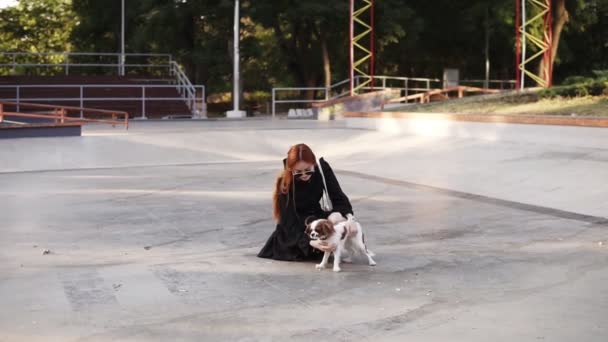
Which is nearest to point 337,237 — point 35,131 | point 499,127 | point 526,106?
point 499,127

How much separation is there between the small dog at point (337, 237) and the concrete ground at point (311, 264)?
0.53 ft

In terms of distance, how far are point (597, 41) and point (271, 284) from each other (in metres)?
49.1

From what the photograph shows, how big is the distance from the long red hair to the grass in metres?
12.7

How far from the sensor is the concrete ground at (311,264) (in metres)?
6.89

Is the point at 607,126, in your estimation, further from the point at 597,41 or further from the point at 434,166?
the point at 597,41

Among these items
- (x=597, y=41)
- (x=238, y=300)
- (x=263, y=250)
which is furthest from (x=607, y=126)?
(x=597, y=41)

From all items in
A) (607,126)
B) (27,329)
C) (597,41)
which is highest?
(597,41)

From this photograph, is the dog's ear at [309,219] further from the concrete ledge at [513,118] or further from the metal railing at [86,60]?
the metal railing at [86,60]

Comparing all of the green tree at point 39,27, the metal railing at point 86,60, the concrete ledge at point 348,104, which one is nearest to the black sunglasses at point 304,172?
the concrete ledge at point 348,104

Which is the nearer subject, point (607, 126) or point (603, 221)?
point (603, 221)

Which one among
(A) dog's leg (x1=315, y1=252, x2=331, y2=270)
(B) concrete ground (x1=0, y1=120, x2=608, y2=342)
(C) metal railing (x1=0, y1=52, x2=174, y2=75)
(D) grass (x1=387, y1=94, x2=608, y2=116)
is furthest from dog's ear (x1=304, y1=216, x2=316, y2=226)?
(C) metal railing (x1=0, y1=52, x2=174, y2=75)

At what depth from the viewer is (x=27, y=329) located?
264 inches

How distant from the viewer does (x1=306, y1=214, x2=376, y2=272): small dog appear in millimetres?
8389

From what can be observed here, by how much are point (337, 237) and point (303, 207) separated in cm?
76
